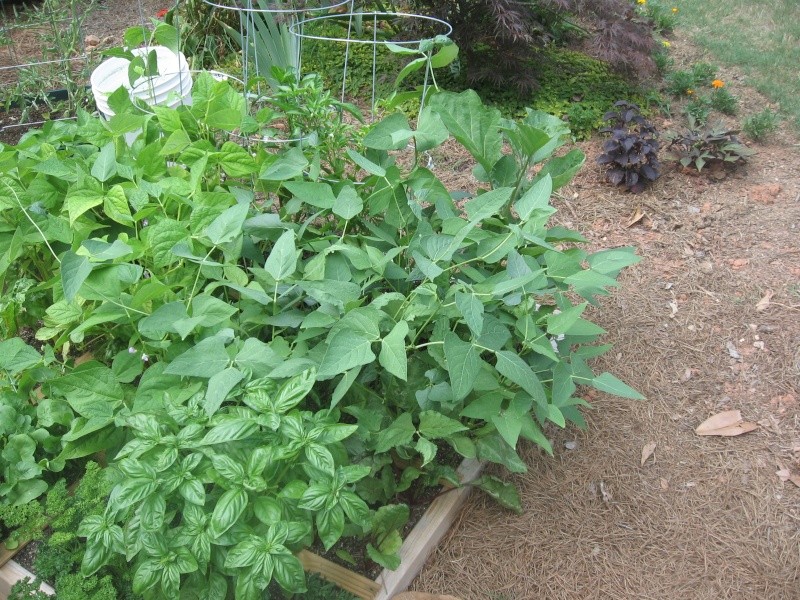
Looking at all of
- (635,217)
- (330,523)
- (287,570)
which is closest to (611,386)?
(330,523)

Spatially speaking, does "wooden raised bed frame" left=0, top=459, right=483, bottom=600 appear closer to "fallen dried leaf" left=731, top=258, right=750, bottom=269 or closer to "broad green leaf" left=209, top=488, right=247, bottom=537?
"broad green leaf" left=209, top=488, right=247, bottom=537

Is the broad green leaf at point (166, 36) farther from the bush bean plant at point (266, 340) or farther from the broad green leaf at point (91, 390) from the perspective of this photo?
the broad green leaf at point (91, 390)

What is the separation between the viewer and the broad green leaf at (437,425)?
159 cm

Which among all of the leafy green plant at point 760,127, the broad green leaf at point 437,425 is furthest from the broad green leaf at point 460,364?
the leafy green plant at point 760,127

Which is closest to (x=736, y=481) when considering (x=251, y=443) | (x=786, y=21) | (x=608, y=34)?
(x=251, y=443)

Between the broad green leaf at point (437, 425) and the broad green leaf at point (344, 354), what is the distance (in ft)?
0.84

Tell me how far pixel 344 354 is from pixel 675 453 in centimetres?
126

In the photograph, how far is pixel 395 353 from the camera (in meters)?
1.43

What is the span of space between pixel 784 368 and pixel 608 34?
192 centimetres

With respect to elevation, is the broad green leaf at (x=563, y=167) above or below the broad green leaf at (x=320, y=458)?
above

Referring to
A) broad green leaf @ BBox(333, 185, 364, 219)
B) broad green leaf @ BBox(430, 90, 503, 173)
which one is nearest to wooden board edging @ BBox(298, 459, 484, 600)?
broad green leaf @ BBox(333, 185, 364, 219)

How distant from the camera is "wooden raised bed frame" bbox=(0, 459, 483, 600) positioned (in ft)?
5.35

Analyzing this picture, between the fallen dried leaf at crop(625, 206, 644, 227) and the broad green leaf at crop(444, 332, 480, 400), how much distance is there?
6.01 feet

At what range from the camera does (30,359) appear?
1.68 metres
